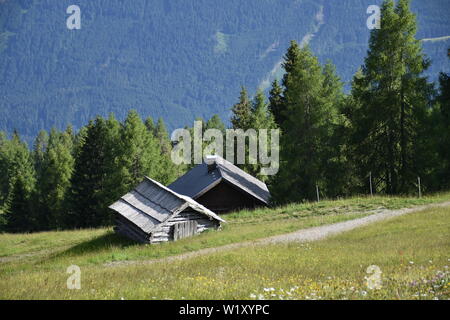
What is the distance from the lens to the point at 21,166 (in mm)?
101062

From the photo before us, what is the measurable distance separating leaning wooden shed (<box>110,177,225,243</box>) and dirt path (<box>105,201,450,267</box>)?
3915mm

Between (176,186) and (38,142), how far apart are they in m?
109

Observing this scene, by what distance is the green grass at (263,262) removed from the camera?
33.6ft

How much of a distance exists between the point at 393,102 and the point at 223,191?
14.4m

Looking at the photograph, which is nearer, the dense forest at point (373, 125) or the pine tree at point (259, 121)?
the dense forest at point (373, 125)

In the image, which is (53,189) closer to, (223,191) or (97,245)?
(223,191)

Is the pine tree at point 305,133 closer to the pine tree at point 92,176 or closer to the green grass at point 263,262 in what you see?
the green grass at point 263,262

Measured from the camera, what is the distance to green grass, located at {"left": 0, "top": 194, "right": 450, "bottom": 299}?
10.2m

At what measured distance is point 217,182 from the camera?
36.1m

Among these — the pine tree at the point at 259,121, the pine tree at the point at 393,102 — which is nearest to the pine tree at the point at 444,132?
the pine tree at the point at 393,102

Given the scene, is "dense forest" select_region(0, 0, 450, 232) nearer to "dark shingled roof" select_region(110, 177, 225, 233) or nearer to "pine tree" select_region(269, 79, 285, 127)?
"dark shingled roof" select_region(110, 177, 225, 233)

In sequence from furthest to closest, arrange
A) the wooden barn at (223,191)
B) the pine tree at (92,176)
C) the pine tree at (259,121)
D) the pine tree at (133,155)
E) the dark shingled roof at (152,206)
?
the pine tree at (92,176), the pine tree at (259,121), the pine tree at (133,155), the wooden barn at (223,191), the dark shingled roof at (152,206)

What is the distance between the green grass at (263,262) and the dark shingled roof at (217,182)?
268 inches

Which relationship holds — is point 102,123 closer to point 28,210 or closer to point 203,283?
point 28,210
